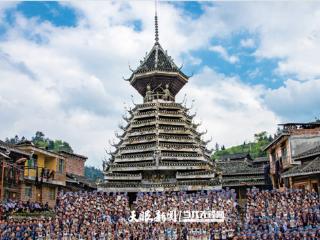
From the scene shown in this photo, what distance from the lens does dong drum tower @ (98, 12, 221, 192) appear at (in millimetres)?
34500

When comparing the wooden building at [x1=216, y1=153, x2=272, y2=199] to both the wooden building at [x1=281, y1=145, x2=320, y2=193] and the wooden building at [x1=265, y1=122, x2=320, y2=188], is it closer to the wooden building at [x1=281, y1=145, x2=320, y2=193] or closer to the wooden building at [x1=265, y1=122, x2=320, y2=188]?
the wooden building at [x1=265, y1=122, x2=320, y2=188]

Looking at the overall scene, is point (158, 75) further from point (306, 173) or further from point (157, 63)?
point (306, 173)

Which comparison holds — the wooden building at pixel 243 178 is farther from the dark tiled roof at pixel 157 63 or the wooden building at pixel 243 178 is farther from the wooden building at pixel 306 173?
the dark tiled roof at pixel 157 63

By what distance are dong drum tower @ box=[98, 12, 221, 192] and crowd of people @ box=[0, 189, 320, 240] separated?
4.24 meters

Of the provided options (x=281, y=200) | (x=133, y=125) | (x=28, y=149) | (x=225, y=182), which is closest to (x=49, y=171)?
(x=28, y=149)

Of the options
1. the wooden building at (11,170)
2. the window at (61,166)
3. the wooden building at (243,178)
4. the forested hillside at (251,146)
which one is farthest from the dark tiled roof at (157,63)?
the forested hillside at (251,146)

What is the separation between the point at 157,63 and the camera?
40875 mm

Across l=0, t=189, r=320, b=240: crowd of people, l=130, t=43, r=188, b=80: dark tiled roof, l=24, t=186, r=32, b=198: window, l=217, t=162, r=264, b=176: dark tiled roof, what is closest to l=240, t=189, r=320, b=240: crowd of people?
l=0, t=189, r=320, b=240: crowd of people

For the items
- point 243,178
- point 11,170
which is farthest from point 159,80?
point 243,178

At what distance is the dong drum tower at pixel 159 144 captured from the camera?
1358 inches

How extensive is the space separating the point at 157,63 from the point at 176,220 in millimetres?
17975

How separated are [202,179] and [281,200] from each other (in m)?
8.59

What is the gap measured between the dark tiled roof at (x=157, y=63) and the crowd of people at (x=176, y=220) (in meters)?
14.2

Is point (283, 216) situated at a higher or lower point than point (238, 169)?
lower
